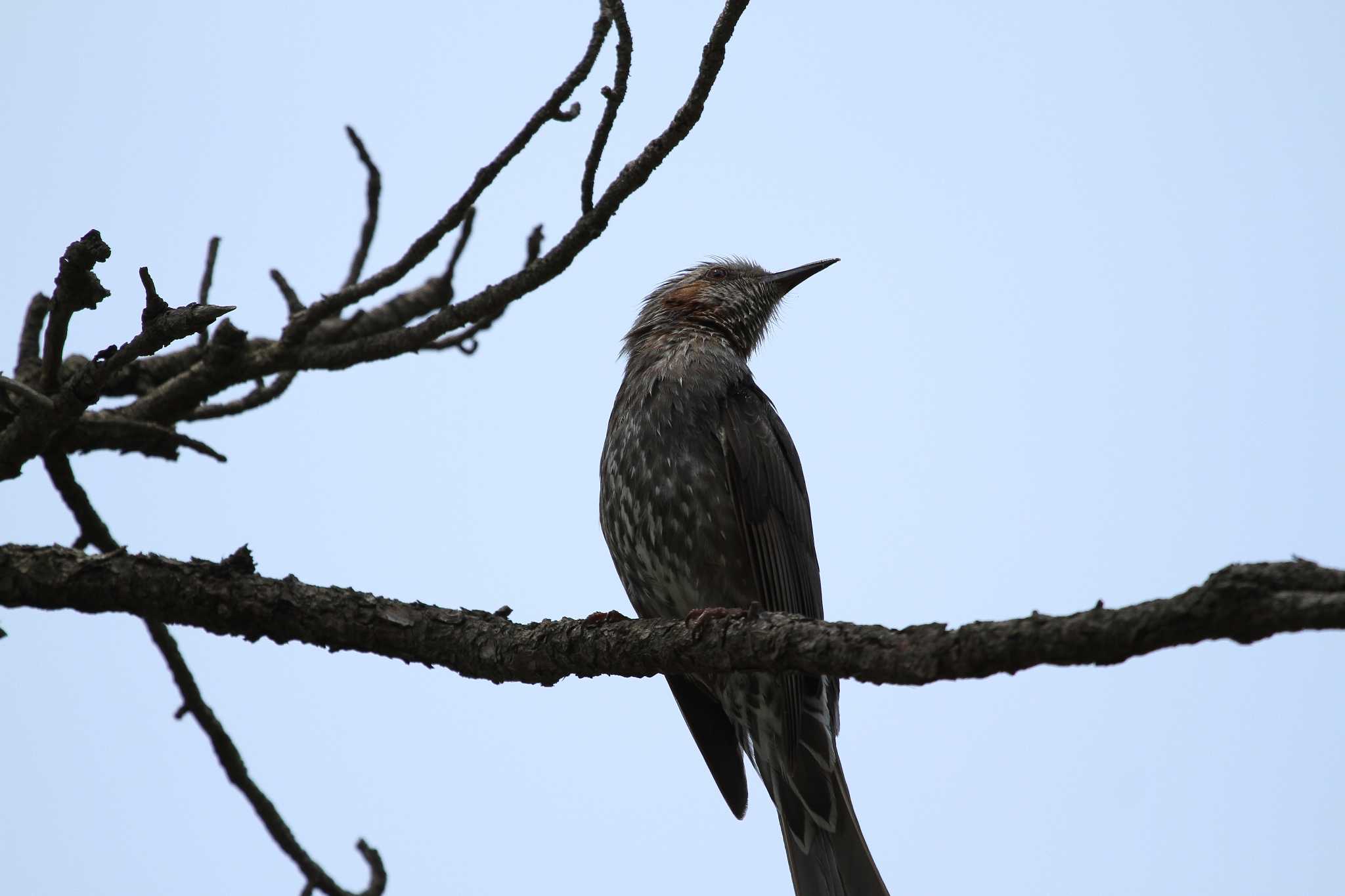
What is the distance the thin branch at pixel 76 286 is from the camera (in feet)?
10.3

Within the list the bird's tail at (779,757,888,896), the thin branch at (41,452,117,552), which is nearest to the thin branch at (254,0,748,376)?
the thin branch at (41,452,117,552)

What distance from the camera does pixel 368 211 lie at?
5.38m

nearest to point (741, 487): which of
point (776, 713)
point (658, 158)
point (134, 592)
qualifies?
point (776, 713)

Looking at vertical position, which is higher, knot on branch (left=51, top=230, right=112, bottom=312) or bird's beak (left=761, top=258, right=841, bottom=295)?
bird's beak (left=761, top=258, right=841, bottom=295)

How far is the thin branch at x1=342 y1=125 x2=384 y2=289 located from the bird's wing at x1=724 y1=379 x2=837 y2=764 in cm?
170

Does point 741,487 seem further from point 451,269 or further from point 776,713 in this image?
point 451,269

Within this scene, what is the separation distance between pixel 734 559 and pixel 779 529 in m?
0.25

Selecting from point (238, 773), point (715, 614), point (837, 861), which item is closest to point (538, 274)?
point (715, 614)

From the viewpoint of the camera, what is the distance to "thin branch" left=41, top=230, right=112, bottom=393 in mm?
3145

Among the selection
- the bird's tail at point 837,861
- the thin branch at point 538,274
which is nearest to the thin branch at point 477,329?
the thin branch at point 538,274

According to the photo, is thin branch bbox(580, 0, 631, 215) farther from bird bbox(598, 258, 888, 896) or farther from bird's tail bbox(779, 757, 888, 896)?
bird's tail bbox(779, 757, 888, 896)

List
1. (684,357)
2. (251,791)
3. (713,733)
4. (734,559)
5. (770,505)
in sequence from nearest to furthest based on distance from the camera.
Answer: (251,791) < (734,559) < (770,505) < (713,733) < (684,357)

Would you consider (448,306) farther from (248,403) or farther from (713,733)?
(713,733)

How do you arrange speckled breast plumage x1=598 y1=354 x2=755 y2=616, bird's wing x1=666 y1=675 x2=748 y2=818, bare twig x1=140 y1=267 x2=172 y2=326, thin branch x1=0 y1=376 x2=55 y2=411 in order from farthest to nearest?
1. bird's wing x1=666 y1=675 x2=748 y2=818
2. speckled breast plumage x1=598 y1=354 x2=755 y2=616
3. thin branch x1=0 y1=376 x2=55 y2=411
4. bare twig x1=140 y1=267 x2=172 y2=326
